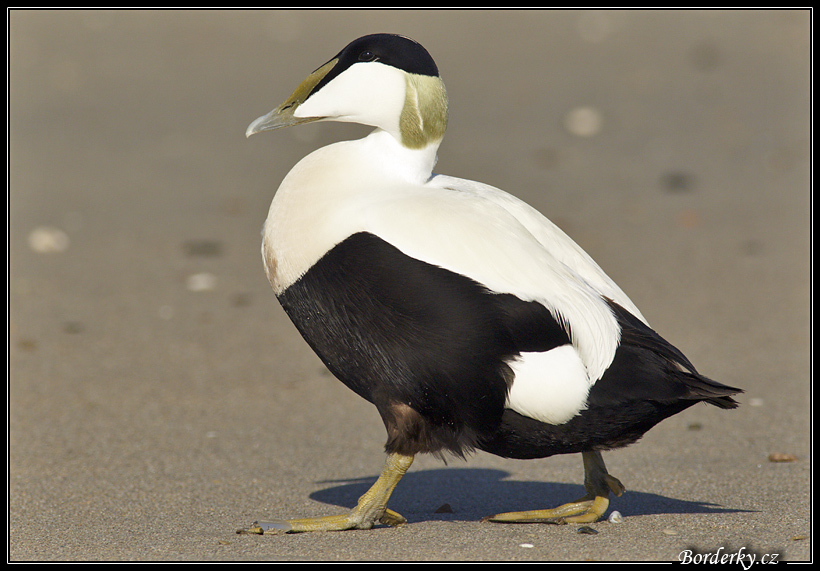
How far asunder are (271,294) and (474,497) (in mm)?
3236

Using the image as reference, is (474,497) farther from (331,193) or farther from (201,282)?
(201,282)

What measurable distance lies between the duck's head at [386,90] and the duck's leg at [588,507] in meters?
1.22

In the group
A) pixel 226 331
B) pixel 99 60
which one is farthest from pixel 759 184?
pixel 99 60

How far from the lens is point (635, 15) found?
46.9 feet

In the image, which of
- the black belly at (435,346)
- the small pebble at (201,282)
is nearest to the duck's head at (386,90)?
the black belly at (435,346)

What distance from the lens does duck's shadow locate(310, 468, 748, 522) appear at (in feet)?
11.9

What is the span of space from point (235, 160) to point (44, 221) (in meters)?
2.06

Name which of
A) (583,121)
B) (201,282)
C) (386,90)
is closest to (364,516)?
(386,90)

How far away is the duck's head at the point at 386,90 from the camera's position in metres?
3.23

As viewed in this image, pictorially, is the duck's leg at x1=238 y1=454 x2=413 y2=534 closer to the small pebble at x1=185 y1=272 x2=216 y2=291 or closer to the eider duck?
the eider duck

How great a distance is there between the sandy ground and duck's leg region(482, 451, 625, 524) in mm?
57

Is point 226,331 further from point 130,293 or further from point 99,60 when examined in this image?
point 99,60

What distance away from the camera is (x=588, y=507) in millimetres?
3457

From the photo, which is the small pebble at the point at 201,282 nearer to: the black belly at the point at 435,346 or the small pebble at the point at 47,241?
the small pebble at the point at 47,241
